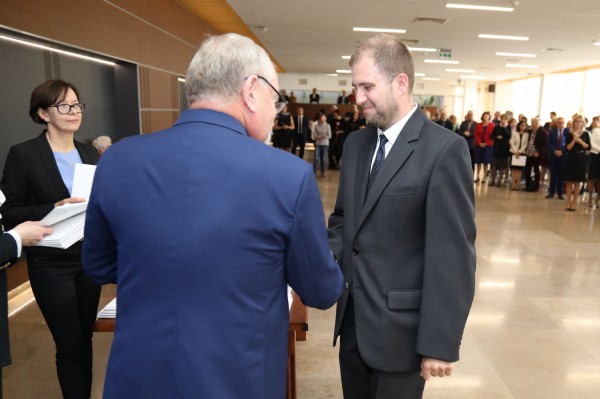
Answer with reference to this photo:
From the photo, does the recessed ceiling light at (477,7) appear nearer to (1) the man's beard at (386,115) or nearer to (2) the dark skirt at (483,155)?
(2) the dark skirt at (483,155)

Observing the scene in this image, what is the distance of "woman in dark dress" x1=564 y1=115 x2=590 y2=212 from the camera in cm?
873

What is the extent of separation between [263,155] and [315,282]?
1.00 ft

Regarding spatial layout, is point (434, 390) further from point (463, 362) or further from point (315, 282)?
point (315, 282)

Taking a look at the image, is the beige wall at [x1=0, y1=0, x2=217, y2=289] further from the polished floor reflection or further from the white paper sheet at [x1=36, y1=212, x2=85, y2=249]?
the white paper sheet at [x1=36, y1=212, x2=85, y2=249]

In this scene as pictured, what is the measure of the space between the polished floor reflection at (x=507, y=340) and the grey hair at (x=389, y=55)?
2078 millimetres

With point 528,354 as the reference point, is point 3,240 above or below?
above

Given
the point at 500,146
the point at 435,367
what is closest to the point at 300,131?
the point at 500,146

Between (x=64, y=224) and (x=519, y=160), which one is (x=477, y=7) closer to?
(x=519, y=160)

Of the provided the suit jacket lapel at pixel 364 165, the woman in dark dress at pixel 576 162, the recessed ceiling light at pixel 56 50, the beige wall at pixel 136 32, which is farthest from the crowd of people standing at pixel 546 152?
the suit jacket lapel at pixel 364 165

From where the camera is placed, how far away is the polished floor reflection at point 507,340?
292 cm

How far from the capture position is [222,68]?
0.96 m

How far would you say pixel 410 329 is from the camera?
1.48 m

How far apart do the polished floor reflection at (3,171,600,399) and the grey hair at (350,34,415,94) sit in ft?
6.82

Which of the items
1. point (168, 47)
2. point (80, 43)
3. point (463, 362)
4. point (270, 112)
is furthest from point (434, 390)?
point (168, 47)
